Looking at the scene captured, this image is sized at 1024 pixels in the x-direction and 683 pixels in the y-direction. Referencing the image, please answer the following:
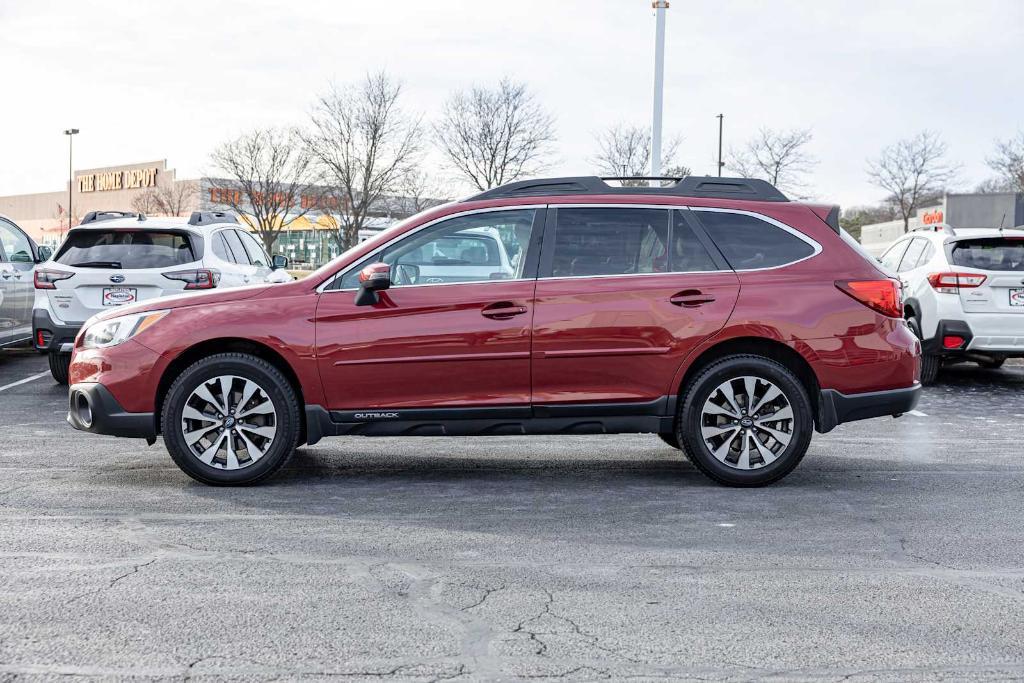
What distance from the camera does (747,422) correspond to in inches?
261

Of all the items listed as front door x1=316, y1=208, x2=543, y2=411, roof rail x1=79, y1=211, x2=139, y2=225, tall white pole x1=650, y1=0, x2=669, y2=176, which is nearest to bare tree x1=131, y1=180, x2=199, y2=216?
tall white pole x1=650, y1=0, x2=669, y2=176

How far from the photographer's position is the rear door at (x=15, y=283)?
1312 cm

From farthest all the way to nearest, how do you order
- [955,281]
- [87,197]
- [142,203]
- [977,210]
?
[87,197], [142,203], [977,210], [955,281]

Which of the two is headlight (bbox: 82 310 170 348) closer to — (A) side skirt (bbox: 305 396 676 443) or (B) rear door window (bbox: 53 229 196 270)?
(A) side skirt (bbox: 305 396 676 443)

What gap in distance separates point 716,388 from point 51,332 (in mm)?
7422

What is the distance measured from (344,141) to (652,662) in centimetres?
4342

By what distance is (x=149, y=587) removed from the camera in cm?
455

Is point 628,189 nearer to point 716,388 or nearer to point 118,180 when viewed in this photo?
point 716,388

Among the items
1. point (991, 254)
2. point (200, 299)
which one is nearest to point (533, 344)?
point (200, 299)

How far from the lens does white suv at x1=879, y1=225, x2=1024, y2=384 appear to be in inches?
464

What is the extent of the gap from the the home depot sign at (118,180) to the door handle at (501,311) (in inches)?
3426

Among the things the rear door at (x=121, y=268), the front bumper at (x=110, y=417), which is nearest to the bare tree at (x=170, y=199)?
the rear door at (x=121, y=268)

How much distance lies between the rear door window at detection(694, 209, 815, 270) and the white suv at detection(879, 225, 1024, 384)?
5.85 m

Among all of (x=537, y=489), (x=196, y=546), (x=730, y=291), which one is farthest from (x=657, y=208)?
(x=196, y=546)
